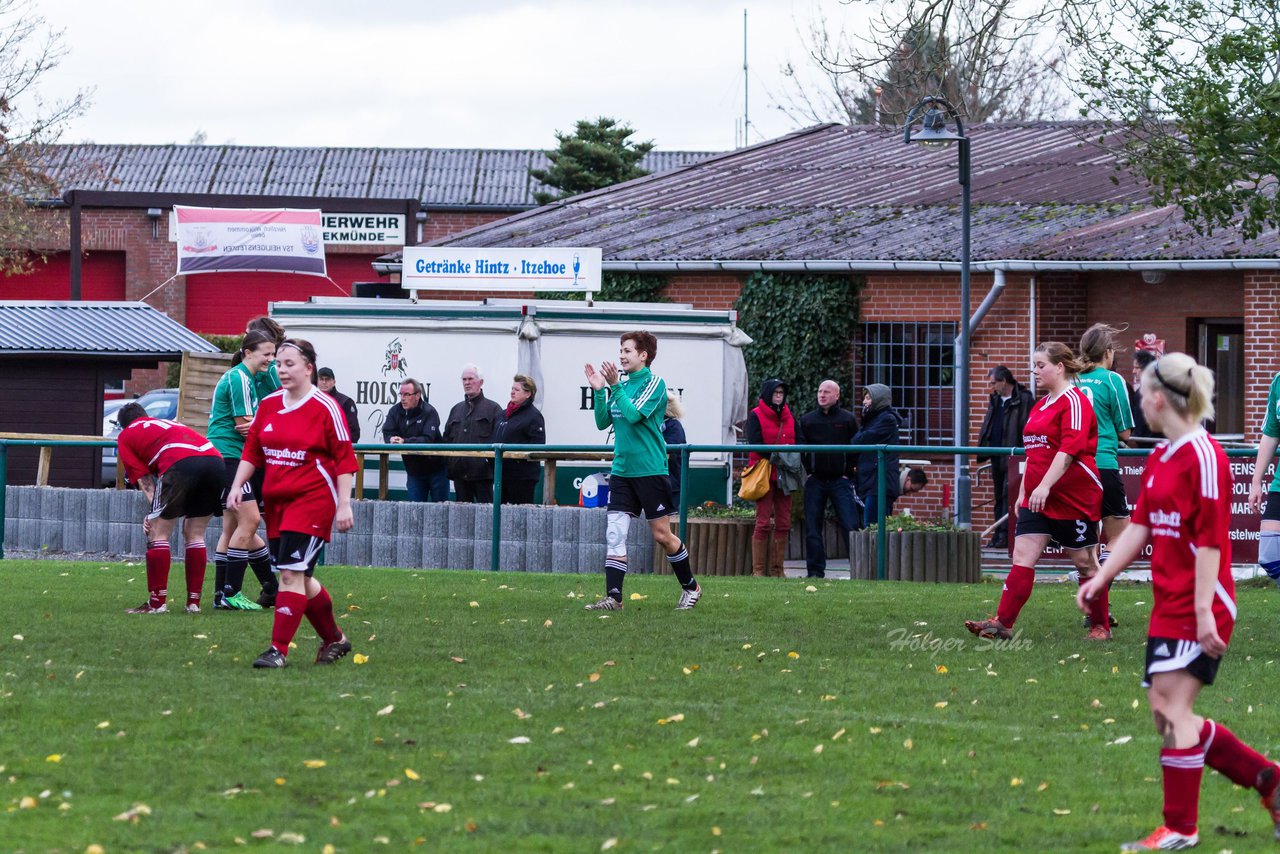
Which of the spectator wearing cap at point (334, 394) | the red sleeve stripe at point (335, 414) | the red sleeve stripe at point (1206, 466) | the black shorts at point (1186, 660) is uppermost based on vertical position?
the spectator wearing cap at point (334, 394)

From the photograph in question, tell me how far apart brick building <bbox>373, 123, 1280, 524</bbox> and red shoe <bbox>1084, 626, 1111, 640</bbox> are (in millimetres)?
8570

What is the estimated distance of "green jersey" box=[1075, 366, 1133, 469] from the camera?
11586mm

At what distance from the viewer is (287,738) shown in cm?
755

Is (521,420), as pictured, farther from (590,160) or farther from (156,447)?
(590,160)

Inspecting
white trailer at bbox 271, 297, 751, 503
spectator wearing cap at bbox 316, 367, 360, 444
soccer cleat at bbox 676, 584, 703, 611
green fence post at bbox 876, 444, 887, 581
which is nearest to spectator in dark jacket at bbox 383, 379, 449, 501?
spectator wearing cap at bbox 316, 367, 360, 444

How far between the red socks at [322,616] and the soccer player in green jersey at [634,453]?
265 centimetres

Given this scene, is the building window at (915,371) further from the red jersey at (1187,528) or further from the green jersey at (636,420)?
the red jersey at (1187,528)

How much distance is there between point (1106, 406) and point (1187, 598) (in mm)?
5851

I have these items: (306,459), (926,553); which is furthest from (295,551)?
(926,553)

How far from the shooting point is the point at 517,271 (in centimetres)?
2325

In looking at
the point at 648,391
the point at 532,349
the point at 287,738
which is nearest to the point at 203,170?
the point at 532,349

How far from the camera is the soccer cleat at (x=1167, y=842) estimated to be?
5859 mm

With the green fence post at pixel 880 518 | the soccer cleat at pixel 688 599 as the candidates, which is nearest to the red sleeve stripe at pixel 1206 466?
the soccer cleat at pixel 688 599

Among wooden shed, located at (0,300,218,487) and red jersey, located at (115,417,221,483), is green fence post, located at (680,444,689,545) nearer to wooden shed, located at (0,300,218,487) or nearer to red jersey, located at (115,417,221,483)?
red jersey, located at (115,417,221,483)
